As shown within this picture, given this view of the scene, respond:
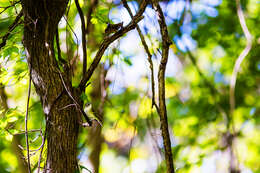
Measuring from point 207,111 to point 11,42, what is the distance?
11.1 feet

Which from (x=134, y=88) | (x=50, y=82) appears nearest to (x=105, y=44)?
(x=50, y=82)

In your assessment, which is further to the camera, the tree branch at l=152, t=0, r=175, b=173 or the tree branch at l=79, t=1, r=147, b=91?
the tree branch at l=79, t=1, r=147, b=91

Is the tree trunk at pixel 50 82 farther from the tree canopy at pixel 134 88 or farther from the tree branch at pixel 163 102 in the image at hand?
the tree branch at pixel 163 102

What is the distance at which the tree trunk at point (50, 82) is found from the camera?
4.36 ft

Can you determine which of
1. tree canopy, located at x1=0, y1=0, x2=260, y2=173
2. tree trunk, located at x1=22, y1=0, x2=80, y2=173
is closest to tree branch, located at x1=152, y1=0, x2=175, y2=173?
tree canopy, located at x1=0, y1=0, x2=260, y2=173

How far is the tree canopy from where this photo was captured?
137 centimetres

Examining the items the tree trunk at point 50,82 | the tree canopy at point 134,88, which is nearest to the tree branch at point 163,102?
the tree canopy at point 134,88

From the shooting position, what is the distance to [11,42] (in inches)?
65.2

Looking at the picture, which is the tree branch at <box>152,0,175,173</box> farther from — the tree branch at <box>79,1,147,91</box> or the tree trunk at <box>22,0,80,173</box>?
the tree trunk at <box>22,0,80,173</box>

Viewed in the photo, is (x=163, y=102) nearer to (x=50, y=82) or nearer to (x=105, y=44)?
(x=105, y=44)

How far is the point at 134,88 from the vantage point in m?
4.86

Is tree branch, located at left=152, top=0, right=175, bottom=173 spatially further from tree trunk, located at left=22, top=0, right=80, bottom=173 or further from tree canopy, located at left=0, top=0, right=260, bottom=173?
tree trunk, located at left=22, top=0, right=80, bottom=173

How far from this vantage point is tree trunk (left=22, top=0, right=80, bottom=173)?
1.33m

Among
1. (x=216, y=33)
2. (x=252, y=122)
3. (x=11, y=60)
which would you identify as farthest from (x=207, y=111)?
(x=11, y=60)
